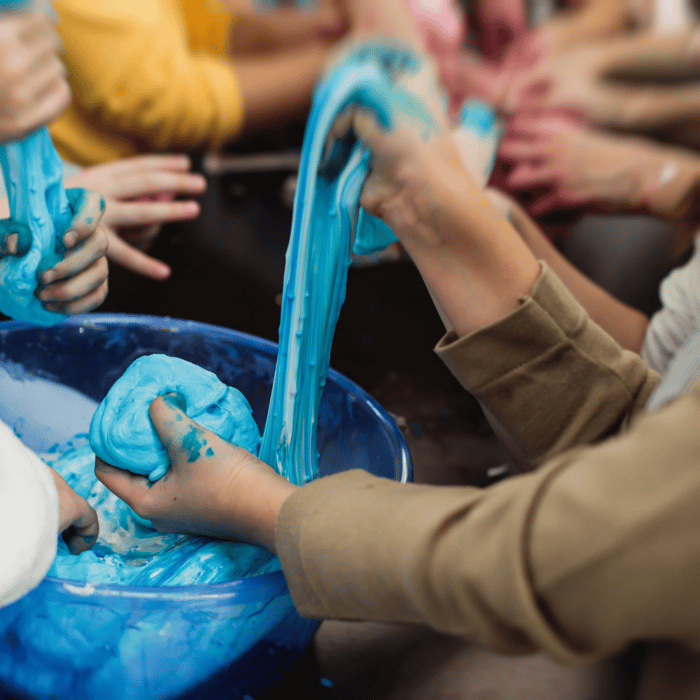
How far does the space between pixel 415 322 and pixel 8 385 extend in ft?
1.28

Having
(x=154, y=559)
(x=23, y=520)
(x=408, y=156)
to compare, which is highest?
(x=408, y=156)

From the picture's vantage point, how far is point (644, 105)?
3.54 ft

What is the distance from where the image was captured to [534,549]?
0.24 meters

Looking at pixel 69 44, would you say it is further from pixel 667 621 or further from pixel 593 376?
pixel 667 621

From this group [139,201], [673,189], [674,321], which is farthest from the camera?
[673,189]

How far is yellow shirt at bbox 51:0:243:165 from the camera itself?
811 millimetres

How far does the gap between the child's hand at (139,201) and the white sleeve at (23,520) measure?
38 cm

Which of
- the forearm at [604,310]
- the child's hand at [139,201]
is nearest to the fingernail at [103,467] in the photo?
the child's hand at [139,201]

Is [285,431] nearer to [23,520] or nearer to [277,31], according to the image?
[23,520]

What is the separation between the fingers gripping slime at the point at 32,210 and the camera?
1.21ft

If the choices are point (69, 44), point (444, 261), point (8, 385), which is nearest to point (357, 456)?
point (444, 261)

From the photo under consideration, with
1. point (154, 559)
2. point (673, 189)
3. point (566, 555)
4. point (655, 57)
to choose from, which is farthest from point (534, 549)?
point (655, 57)

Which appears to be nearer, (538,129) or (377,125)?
(377,125)

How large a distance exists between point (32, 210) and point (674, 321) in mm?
521
